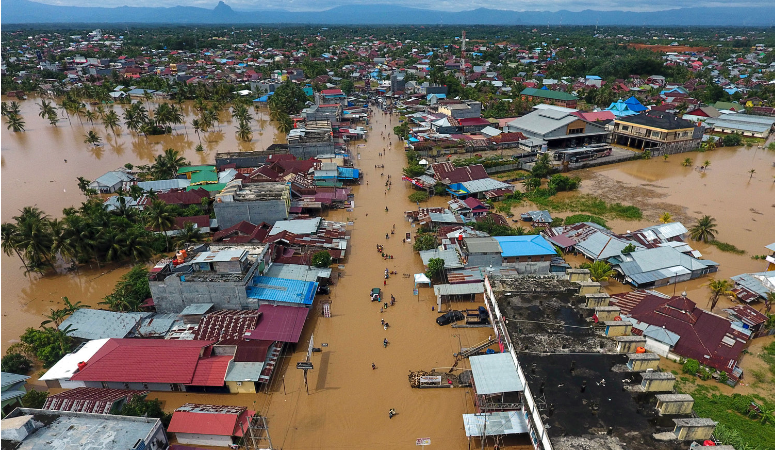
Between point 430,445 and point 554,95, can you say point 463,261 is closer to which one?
point 430,445

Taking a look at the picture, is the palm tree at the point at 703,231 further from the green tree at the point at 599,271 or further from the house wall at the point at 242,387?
the house wall at the point at 242,387

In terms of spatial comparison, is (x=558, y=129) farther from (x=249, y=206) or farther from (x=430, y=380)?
(x=430, y=380)

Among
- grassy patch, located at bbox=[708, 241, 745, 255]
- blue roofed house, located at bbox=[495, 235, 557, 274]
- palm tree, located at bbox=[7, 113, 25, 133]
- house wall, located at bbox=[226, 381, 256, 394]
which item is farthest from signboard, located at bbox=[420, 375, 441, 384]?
palm tree, located at bbox=[7, 113, 25, 133]

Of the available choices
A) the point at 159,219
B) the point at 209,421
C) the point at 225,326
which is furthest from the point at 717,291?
the point at 159,219

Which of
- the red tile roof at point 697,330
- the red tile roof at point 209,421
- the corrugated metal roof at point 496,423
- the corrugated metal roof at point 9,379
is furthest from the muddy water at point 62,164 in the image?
the red tile roof at point 697,330

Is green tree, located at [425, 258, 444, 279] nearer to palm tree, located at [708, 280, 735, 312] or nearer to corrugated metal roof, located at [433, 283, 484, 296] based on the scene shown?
corrugated metal roof, located at [433, 283, 484, 296]
